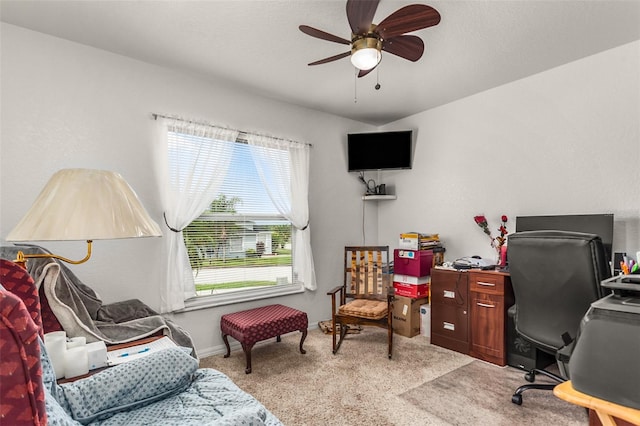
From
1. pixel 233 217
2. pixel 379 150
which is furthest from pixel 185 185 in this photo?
pixel 379 150

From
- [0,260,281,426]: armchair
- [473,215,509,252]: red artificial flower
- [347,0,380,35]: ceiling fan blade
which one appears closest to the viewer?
[0,260,281,426]: armchair

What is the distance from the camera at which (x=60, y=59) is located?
8.20ft

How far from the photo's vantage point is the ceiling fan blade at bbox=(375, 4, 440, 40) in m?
1.74

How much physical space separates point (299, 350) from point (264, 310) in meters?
0.53

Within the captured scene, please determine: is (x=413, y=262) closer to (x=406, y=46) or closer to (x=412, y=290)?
(x=412, y=290)

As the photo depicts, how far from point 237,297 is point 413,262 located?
76.1 inches

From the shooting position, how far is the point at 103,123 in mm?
2674

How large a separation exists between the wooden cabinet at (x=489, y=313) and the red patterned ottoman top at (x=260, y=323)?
160 cm

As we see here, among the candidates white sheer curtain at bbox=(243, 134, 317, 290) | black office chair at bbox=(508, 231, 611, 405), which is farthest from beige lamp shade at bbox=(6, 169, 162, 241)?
white sheer curtain at bbox=(243, 134, 317, 290)

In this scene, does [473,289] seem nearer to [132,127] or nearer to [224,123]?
[224,123]

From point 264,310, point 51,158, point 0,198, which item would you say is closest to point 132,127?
point 51,158

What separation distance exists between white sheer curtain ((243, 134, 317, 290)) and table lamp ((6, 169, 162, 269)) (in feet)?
7.34

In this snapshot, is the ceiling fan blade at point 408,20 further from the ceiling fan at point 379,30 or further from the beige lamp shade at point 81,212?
the beige lamp shade at point 81,212

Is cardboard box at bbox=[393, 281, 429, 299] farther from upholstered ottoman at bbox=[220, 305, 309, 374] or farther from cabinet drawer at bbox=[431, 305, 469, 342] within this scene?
upholstered ottoman at bbox=[220, 305, 309, 374]
